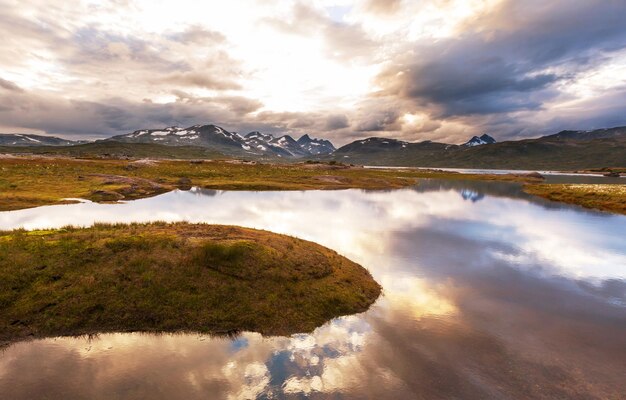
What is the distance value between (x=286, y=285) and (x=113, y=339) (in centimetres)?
983

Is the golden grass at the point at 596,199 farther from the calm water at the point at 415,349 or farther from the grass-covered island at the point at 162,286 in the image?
the grass-covered island at the point at 162,286

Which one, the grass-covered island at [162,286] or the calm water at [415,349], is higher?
the grass-covered island at [162,286]

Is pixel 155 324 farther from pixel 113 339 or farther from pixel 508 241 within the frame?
pixel 508 241

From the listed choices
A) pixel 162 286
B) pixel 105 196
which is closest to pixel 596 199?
pixel 162 286

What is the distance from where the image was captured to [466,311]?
20922 mm

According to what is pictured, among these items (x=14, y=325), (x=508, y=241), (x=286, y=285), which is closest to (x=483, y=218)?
(x=508, y=241)

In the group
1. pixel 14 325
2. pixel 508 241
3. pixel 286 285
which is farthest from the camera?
pixel 508 241

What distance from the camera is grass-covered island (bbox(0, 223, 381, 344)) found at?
713 inches

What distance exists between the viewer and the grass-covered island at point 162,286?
59.4 feet

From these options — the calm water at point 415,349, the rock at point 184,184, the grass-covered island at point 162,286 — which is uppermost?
the grass-covered island at point 162,286

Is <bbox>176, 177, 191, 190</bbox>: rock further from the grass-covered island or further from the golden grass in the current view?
the golden grass

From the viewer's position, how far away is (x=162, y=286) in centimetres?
2019

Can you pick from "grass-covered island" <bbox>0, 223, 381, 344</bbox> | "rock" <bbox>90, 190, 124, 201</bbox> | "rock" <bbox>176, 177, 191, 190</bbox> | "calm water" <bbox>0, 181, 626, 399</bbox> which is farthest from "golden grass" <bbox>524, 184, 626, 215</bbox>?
"rock" <bbox>90, 190, 124, 201</bbox>

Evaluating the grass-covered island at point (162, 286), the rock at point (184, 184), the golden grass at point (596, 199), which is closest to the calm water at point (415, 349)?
the grass-covered island at point (162, 286)
